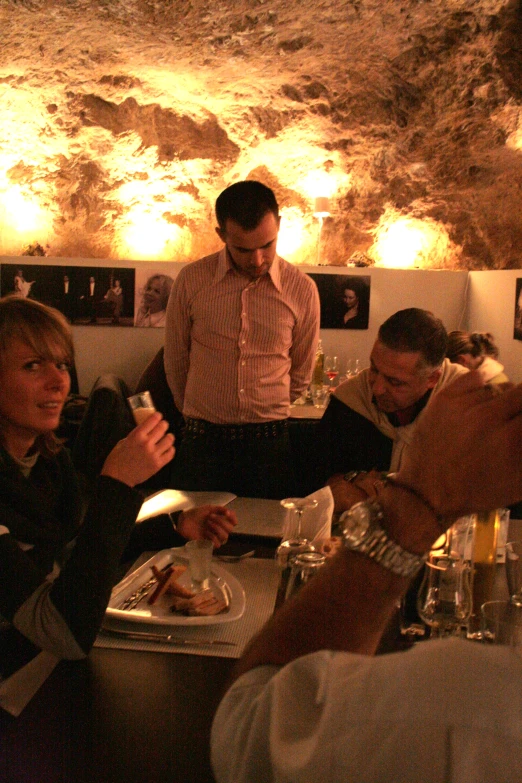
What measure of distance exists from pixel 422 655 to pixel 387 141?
524 cm

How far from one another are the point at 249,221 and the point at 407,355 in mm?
782

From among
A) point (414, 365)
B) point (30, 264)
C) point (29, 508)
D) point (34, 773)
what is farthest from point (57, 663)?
point (30, 264)

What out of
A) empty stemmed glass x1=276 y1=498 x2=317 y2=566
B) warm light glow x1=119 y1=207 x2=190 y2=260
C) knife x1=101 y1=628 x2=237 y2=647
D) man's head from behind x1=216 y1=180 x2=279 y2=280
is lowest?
knife x1=101 y1=628 x2=237 y2=647

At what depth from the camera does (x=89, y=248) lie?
5172 mm

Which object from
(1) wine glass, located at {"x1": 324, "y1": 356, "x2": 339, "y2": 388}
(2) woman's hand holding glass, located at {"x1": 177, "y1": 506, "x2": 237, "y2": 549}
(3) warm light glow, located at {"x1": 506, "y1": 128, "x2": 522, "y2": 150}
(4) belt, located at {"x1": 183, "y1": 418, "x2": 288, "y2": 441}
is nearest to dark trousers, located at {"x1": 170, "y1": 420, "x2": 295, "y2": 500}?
(4) belt, located at {"x1": 183, "y1": 418, "x2": 288, "y2": 441}

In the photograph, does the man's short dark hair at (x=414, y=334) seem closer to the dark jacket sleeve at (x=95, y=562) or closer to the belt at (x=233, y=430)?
the belt at (x=233, y=430)

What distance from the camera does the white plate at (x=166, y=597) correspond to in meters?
1.19

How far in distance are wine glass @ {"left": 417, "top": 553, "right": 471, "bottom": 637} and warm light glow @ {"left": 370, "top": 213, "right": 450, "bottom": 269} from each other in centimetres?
446

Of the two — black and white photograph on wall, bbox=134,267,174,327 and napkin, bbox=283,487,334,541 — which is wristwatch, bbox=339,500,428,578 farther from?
black and white photograph on wall, bbox=134,267,174,327

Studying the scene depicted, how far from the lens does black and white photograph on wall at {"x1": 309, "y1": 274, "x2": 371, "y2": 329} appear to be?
4520 mm

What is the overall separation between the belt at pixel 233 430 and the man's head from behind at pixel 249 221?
0.61m

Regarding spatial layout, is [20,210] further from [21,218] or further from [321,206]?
[321,206]

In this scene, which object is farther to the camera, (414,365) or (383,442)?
(383,442)

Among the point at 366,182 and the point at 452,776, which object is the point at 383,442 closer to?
the point at 452,776
